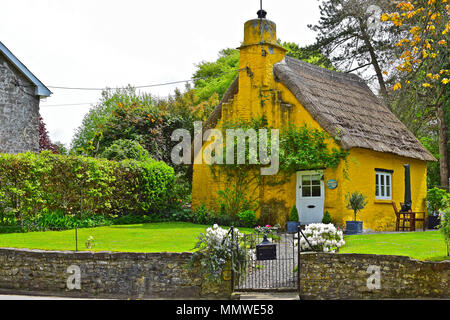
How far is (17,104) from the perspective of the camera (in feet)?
67.4

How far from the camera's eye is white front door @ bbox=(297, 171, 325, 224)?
1802 centimetres

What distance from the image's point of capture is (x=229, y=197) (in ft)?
65.0

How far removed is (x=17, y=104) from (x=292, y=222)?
11964mm

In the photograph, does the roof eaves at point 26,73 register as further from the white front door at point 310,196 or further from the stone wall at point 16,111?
the white front door at point 310,196

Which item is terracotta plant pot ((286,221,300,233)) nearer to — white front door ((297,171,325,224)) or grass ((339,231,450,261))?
white front door ((297,171,325,224))

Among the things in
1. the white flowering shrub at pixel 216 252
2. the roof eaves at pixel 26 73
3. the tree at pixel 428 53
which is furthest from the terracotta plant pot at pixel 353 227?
the roof eaves at pixel 26 73

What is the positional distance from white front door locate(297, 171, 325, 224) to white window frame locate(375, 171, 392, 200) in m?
2.38

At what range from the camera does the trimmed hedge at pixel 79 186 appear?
16.2 metres

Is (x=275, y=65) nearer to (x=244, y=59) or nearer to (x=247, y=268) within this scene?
(x=244, y=59)

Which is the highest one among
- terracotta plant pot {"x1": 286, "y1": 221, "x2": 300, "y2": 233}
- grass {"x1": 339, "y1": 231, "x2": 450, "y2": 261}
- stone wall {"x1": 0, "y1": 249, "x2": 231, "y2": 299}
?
terracotta plant pot {"x1": 286, "y1": 221, "x2": 300, "y2": 233}

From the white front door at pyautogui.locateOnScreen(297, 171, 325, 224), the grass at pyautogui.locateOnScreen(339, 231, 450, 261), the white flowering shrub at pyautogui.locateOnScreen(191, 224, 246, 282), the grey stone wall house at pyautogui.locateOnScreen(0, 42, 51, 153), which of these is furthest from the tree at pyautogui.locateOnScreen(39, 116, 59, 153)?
the white flowering shrub at pyautogui.locateOnScreen(191, 224, 246, 282)

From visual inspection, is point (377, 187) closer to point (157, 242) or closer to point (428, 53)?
point (428, 53)

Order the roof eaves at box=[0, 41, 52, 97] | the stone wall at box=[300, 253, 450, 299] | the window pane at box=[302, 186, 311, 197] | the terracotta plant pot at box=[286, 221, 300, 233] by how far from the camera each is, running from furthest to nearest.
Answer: the roof eaves at box=[0, 41, 52, 97] < the window pane at box=[302, 186, 311, 197] < the terracotta plant pot at box=[286, 221, 300, 233] < the stone wall at box=[300, 253, 450, 299]

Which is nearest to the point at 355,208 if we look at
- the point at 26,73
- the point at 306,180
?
the point at 306,180
